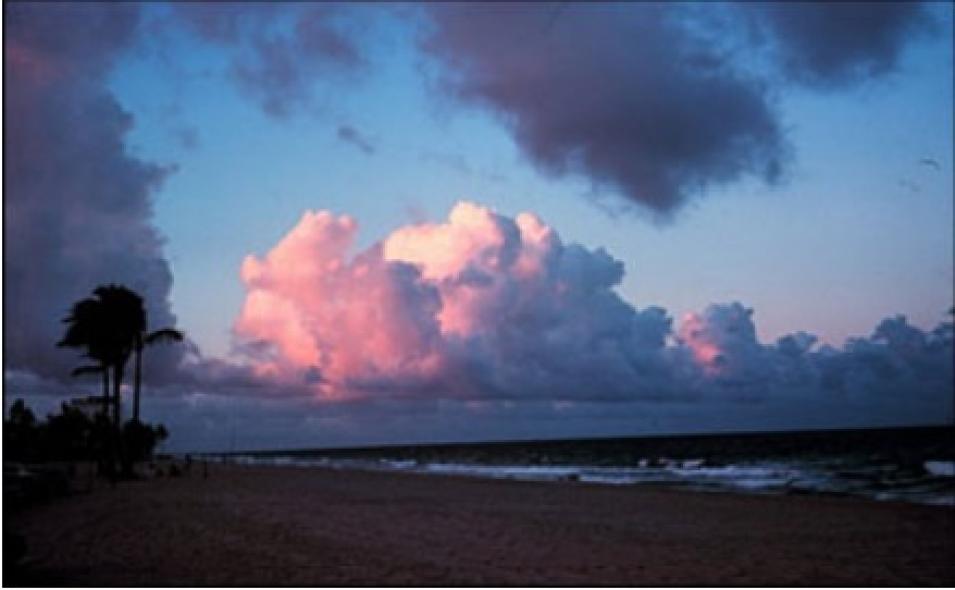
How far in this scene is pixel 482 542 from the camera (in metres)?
15.5

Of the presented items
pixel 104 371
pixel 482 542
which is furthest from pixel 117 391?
pixel 482 542

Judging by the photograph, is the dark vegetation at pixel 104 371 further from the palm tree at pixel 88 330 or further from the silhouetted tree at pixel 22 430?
the silhouetted tree at pixel 22 430

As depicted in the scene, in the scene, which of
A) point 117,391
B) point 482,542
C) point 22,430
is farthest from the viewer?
point 22,430

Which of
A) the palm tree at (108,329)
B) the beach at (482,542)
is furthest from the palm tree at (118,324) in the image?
the beach at (482,542)

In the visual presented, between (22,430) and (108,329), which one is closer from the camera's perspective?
(108,329)

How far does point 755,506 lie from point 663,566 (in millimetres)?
13036

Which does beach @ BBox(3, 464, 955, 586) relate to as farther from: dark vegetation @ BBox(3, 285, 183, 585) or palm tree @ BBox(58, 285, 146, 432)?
palm tree @ BBox(58, 285, 146, 432)

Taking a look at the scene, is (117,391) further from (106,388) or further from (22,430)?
(22,430)

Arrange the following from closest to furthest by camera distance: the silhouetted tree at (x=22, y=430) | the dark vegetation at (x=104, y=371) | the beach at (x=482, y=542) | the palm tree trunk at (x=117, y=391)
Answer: the beach at (x=482, y=542), the dark vegetation at (x=104, y=371), the palm tree trunk at (x=117, y=391), the silhouetted tree at (x=22, y=430)

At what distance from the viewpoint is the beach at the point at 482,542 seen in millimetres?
11609

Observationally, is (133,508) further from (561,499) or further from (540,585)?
(540,585)

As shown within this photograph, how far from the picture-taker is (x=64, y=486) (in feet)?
93.6

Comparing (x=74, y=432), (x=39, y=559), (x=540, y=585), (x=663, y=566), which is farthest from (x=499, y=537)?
(x=74, y=432)

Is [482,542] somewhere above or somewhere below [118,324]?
below
